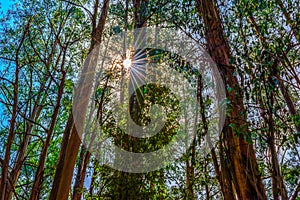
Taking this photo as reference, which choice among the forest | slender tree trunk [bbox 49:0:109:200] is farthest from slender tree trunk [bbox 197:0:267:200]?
slender tree trunk [bbox 49:0:109:200]

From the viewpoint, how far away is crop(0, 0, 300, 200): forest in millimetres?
1955

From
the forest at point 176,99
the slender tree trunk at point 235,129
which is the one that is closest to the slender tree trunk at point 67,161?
the forest at point 176,99

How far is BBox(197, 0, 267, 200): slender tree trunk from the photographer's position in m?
1.96

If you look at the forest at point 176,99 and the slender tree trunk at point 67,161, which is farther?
the slender tree trunk at point 67,161

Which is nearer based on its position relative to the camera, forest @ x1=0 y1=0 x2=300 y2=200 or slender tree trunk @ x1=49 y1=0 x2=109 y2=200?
forest @ x1=0 y1=0 x2=300 y2=200

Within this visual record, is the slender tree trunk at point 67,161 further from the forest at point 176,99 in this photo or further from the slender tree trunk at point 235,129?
the slender tree trunk at point 235,129

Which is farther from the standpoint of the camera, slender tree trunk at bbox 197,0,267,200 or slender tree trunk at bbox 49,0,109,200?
slender tree trunk at bbox 49,0,109,200

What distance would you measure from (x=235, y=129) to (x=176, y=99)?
1.89 metres

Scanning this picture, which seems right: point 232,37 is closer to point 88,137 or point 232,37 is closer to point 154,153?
point 154,153

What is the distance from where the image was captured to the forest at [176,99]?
6.41ft

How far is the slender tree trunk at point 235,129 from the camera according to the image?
6.43 ft

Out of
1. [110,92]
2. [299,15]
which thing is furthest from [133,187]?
[299,15]

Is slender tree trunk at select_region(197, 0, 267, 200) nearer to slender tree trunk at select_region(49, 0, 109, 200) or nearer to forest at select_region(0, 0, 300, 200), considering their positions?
forest at select_region(0, 0, 300, 200)

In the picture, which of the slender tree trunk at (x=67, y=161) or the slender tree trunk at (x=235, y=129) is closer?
the slender tree trunk at (x=235, y=129)
